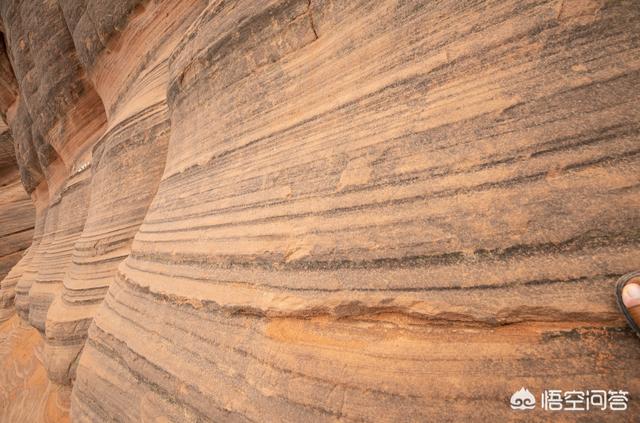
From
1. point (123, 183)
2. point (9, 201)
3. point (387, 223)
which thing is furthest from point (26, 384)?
point (9, 201)

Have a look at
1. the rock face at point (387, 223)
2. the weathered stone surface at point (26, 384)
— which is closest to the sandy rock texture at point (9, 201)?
the weathered stone surface at point (26, 384)

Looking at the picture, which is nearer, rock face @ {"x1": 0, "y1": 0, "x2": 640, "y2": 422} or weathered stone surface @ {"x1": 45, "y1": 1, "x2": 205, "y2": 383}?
rock face @ {"x1": 0, "y1": 0, "x2": 640, "y2": 422}

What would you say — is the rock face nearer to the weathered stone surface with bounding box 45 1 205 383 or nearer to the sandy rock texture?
the weathered stone surface with bounding box 45 1 205 383

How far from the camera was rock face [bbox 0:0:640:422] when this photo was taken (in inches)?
38.2

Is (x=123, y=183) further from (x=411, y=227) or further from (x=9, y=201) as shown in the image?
(x=9, y=201)

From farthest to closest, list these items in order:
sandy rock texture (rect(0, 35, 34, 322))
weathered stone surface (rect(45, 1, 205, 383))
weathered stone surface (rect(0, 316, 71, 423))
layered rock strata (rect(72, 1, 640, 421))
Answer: sandy rock texture (rect(0, 35, 34, 322)) → weathered stone surface (rect(0, 316, 71, 423)) → weathered stone surface (rect(45, 1, 205, 383)) → layered rock strata (rect(72, 1, 640, 421))

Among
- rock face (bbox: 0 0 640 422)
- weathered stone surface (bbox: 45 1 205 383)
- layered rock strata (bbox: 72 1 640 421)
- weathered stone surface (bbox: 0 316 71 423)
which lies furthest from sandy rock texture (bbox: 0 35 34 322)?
layered rock strata (bbox: 72 1 640 421)

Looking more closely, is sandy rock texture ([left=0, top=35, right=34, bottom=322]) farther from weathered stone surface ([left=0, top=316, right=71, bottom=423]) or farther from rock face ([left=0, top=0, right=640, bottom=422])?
rock face ([left=0, top=0, right=640, bottom=422])

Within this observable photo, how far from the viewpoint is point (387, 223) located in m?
1.30

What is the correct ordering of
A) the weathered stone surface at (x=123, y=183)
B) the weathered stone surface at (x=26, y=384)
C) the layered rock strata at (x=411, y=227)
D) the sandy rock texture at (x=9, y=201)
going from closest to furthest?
the layered rock strata at (x=411, y=227) → the weathered stone surface at (x=123, y=183) → the weathered stone surface at (x=26, y=384) → the sandy rock texture at (x=9, y=201)

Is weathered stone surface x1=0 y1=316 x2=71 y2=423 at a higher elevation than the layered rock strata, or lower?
lower

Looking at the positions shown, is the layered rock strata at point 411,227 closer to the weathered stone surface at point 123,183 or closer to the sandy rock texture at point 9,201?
the weathered stone surface at point 123,183

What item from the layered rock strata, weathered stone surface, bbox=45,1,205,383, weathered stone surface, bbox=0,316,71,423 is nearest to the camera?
the layered rock strata

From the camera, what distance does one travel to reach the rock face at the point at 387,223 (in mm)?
969
